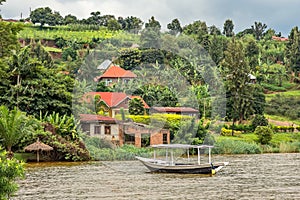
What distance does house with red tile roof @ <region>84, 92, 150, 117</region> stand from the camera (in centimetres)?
2842

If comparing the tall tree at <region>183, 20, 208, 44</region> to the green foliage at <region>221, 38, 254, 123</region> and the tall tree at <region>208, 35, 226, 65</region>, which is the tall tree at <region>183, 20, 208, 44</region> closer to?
the tall tree at <region>208, 35, 226, 65</region>

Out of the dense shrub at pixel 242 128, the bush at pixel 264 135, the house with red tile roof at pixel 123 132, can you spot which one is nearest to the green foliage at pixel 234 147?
the bush at pixel 264 135

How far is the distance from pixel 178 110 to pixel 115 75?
4018 mm

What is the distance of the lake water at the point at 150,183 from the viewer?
634 inches

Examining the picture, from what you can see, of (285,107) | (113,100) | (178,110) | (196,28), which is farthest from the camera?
(196,28)

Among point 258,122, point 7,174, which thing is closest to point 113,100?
point 258,122

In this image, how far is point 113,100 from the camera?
28453mm

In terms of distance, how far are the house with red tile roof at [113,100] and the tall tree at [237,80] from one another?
42.1ft

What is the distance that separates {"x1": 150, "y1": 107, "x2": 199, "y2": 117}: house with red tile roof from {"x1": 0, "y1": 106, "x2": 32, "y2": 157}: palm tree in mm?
7363

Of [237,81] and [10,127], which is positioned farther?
[237,81]

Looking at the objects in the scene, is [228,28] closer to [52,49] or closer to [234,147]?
[52,49]

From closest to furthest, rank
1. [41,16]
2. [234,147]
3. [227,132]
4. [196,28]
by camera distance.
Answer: [234,147]
[227,132]
[196,28]
[41,16]

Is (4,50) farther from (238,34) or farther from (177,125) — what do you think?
(238,34)

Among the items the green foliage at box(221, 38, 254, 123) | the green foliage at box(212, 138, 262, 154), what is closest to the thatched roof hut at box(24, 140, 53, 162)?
the green foliage at box(212, 138, 262, 154)
